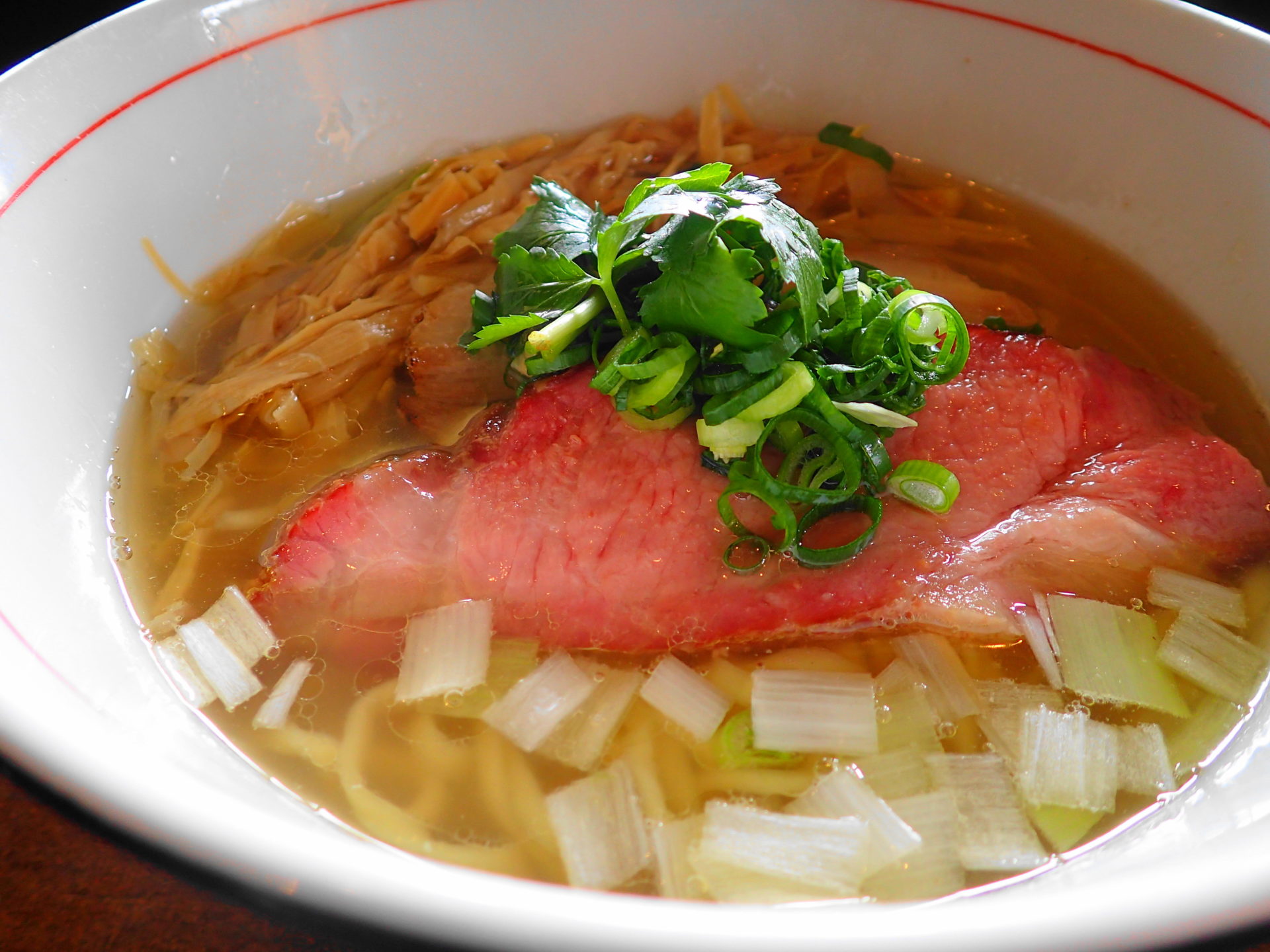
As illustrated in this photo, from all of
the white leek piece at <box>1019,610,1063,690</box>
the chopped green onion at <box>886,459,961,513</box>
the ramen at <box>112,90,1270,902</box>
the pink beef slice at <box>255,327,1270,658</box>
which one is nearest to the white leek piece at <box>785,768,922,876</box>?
the ramen at <box>112,90,1270,902</box>

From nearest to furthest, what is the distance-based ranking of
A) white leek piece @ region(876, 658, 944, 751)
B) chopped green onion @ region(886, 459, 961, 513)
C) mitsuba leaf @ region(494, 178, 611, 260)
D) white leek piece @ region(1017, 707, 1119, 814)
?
white leek piece @ region(1017, 707, 1119, 814) < white leek piece @ region(876, 658, 944, 751) < chopped green onion @ region(886, 459, 961, 513) < mitsuba leaf @ region(494, 178, 611, 260)

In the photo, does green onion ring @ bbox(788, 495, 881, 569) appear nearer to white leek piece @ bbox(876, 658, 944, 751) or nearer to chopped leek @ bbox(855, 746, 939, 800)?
white leek piece @ bbox(876, 658, 944, 751)

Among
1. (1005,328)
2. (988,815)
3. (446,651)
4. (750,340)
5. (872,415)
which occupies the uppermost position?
(750,340)

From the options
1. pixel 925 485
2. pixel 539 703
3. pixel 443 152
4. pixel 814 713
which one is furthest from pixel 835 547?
pixel 443 152

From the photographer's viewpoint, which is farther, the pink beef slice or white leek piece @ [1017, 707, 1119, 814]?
the pink beef slice

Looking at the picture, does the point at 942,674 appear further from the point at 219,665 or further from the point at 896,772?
the point at 219,665

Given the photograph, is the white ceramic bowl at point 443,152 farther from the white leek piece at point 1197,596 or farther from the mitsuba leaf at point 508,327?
the mitsuba leaf at point 508,327

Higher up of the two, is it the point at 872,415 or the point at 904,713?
the point at 872,415
